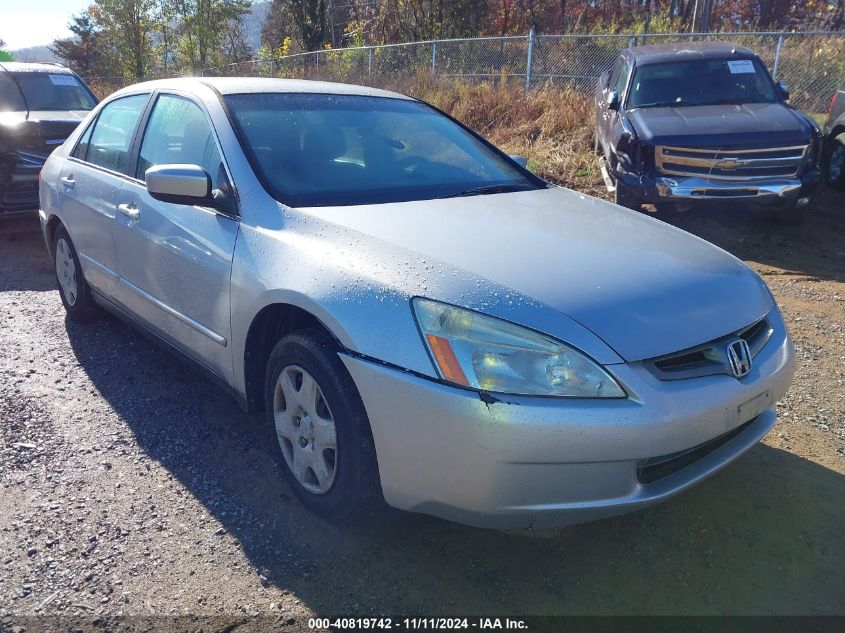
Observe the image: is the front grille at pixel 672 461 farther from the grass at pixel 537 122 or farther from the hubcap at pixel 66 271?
the grass at pixel 537 122

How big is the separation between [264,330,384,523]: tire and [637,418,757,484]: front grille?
90cm

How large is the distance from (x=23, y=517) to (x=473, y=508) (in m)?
1.86

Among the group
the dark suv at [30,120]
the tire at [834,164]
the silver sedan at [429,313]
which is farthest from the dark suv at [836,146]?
the dark suv at [30,120]

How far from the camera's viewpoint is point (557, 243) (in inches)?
112

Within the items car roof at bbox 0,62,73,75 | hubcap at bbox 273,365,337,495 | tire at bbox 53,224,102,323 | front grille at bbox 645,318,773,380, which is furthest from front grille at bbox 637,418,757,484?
car roof at bbox 0,62,73,75

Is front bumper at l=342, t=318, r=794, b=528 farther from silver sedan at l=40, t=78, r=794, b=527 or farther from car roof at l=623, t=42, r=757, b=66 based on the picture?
car roof at l=623, t=42, r=757, b=66

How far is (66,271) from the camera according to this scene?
5082mm

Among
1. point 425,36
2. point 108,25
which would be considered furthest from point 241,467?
point 108,25

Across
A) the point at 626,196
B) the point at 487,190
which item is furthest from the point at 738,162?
the point at 487,190

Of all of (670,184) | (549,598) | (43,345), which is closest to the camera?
(549,598)

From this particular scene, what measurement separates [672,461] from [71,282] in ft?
13.7

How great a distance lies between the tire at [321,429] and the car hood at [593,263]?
1.51ft

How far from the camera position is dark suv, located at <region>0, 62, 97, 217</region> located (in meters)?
7.32

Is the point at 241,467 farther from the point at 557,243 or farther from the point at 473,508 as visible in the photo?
the point at 557,243
